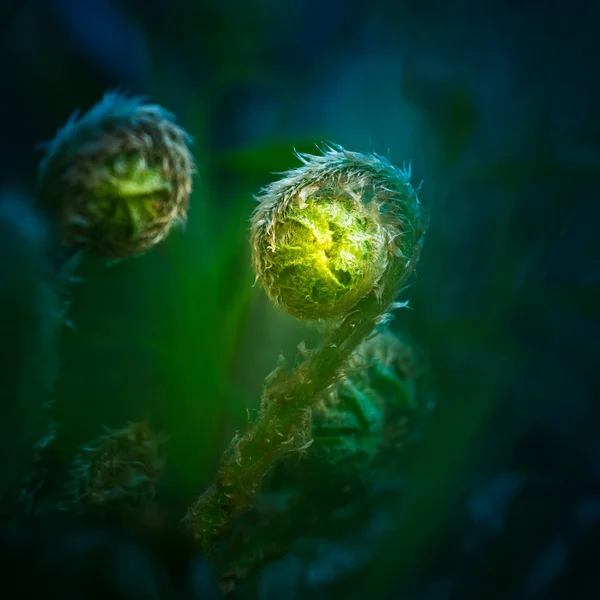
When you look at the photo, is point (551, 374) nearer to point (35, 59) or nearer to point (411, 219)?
point (411, 219)

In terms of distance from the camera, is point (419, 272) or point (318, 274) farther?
point (419, 272)

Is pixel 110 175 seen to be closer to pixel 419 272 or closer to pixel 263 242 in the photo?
pixel 263 242

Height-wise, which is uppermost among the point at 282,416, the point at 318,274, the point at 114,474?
the point at 318,274

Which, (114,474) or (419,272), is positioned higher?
(419,272)

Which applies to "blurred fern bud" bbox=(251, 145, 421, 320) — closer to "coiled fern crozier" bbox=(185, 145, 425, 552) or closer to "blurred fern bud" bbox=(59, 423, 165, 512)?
"coiled fern crozier" bbox=(185, 145, 425, 552)

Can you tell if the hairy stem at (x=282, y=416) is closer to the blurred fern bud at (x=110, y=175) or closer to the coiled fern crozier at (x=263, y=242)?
the coiled fern crozier at (x=263, y=242)

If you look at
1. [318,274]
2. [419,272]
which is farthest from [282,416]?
[419,272]

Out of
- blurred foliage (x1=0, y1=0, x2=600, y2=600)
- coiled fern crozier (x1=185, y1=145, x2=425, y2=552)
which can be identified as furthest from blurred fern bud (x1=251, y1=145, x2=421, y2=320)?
blurred foliage (x1=0, y1=0, x2=600, y2=600)

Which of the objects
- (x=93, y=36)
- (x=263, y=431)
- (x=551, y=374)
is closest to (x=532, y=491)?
(x=551, y=374)
